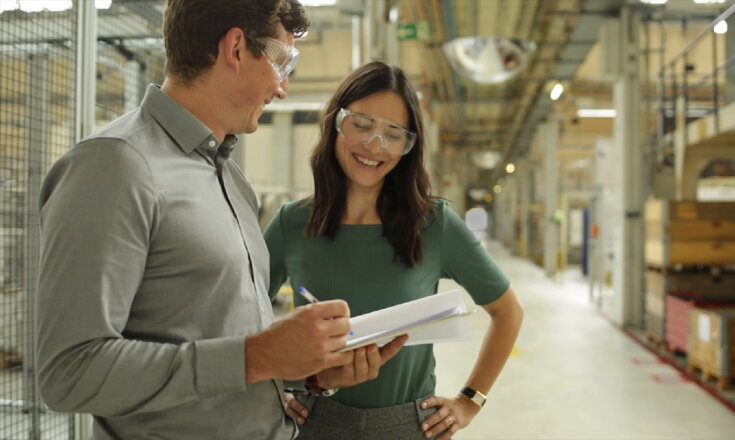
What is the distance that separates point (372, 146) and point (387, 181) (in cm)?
21

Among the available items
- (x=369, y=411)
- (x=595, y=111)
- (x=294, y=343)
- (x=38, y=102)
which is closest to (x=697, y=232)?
(x=369, y=411)

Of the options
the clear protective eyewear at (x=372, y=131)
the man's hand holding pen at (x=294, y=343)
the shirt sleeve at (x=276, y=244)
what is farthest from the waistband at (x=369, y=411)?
the clear protective eyewear at (x=372, y=131)

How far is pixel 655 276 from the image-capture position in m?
7.26

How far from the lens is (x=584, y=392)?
5461 mm

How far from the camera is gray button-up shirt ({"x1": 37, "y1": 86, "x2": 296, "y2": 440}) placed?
0.88 meters

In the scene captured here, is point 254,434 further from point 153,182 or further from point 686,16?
point 686,16

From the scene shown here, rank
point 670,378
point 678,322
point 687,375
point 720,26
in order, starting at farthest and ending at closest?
point 678,322, point 687,375, point 670,378, point 720,26

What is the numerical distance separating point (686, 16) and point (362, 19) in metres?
5.27

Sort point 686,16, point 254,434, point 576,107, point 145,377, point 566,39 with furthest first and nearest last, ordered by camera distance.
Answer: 1. point 576,107
2. point 566,39
3. point 686,16
4. point 254,434
5. point 145,377

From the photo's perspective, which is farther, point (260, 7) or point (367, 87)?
point (367, 87)

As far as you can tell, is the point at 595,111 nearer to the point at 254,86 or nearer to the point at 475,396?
the point at 475,396

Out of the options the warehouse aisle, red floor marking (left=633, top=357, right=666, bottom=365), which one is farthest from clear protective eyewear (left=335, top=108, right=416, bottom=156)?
red floor marking (left=633, top=357, right=666, bottom=365)

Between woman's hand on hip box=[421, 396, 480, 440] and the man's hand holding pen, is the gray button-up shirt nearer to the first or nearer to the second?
the man's hand holding pen

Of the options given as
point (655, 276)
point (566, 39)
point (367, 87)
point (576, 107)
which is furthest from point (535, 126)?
point (367, 87)
